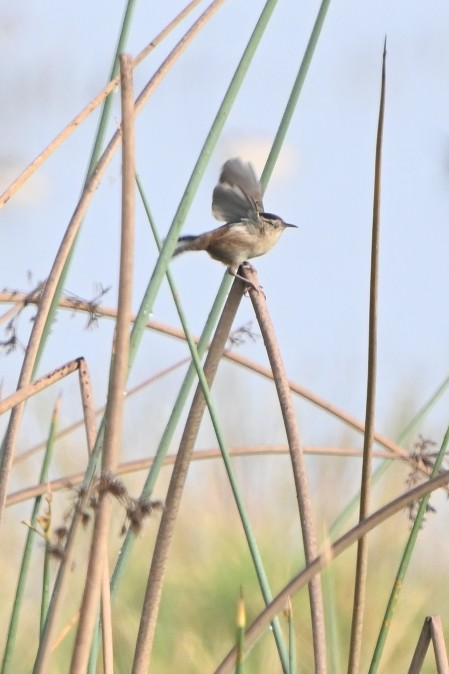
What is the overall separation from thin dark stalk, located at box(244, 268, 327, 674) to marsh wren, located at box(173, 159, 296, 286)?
0.31 meters

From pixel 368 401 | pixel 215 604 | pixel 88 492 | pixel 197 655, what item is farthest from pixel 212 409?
pixel 215 604

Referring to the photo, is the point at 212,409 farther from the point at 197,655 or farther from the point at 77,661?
the point at 197,655

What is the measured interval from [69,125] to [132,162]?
0.35 m

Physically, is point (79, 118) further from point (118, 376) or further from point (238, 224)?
point (238, 224)

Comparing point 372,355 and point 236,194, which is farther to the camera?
point 236,194

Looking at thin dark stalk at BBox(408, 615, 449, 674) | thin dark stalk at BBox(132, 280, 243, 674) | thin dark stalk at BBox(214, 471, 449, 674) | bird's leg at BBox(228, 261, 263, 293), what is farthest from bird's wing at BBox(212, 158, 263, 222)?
thin dark stalk at BBox(214, 471, 449, 674)

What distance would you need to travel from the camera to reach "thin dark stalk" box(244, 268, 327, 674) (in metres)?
0.95

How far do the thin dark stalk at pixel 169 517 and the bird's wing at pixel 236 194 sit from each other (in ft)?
1.32

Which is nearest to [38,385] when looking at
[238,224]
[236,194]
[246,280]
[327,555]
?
[246,280]

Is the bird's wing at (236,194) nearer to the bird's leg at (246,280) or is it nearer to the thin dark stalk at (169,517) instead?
the bird's leg at (246,280)

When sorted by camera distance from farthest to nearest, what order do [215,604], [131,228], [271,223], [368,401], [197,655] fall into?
[215,604]
[197,655]
[271,223]
[368,401]
[131,228]

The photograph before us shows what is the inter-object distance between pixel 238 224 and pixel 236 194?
270mm

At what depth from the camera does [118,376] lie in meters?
0.67

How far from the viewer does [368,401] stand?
35.5 inches
